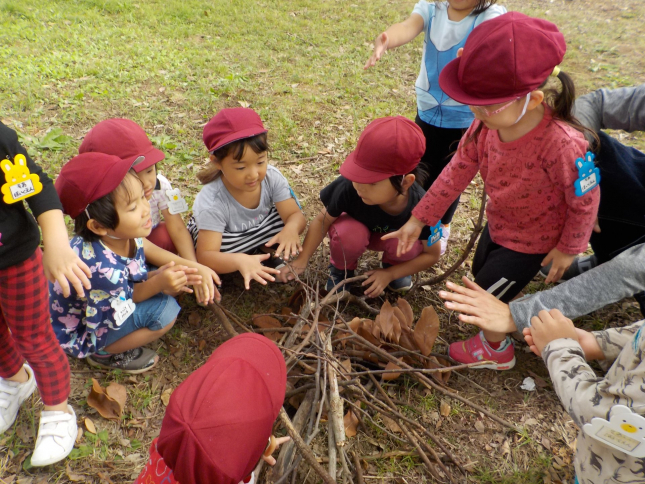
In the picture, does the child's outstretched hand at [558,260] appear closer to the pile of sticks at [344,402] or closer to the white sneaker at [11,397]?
the pile of sticks at [344,402]

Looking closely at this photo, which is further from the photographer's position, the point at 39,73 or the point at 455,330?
the point at 39,73

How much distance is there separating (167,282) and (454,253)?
80.1 inches

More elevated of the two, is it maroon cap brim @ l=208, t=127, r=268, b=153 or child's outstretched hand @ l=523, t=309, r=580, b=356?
maroon cap brim @ l=208, t=127, r=268, b=153

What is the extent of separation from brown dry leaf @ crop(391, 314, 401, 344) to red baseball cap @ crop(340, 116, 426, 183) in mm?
745

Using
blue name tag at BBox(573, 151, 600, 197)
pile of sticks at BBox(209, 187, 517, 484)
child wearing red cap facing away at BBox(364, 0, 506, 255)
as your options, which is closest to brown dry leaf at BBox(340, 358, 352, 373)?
pile of sticks at BBox(209, 187, 517, 484)

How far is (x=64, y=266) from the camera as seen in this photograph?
165cm

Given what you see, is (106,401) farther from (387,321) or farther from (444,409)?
(444,409)

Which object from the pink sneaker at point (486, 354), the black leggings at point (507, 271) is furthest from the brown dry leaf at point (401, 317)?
the black leggings at point (507, 271)

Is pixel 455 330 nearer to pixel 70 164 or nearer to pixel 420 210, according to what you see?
pixel 420 210

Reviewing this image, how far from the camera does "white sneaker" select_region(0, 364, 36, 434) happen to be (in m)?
2.03

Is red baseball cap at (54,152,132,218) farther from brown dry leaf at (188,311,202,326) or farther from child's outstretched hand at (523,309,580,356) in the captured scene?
child's outstretched hand at (523,309,580,356)

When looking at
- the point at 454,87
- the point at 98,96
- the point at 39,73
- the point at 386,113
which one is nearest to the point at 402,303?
the point at 454,87

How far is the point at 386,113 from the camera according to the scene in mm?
4762

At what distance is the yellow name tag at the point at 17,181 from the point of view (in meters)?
1.58
